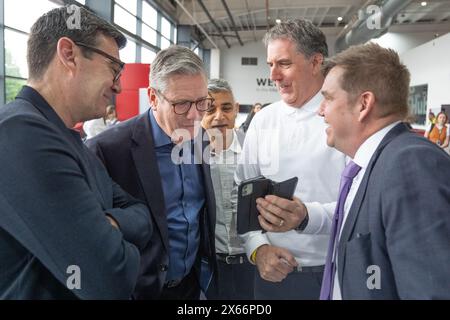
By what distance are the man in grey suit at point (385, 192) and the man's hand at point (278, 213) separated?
0.83 feet

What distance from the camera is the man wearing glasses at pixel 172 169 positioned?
5.19 ft

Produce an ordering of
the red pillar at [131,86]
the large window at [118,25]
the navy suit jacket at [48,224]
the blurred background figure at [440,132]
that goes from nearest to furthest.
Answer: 1. the navy suit jacket at [48,224]
2. the large window at [118,25]
3. the red pillar at [131,86]
4. the blurred background figure at [440,132]

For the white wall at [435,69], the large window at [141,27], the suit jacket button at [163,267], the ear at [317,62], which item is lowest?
the suit jacket button at [163,267]

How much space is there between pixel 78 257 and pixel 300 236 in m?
1.17

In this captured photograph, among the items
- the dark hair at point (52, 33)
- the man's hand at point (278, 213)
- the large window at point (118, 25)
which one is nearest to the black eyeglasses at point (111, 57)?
the dark hair at point (52, 33)

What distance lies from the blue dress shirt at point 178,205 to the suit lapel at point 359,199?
2.37 feet

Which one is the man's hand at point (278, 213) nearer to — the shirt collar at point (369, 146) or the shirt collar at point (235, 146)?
the shirt collar at point (369, 146)

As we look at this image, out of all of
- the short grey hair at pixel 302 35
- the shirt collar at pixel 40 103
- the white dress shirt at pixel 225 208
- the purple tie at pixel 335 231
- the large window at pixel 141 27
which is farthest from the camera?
the large window at pixel 141 27

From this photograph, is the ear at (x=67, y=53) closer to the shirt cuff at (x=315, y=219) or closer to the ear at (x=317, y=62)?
the shirt cuff at (x=315, y=219)

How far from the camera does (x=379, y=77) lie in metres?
1.30

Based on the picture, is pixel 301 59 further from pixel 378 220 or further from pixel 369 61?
pixel 378 220

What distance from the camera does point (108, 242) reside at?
1044mm

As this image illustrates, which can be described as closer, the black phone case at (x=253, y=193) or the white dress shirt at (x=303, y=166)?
the black phone case at (x=253, y=193)

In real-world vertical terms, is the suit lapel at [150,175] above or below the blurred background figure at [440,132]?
below
